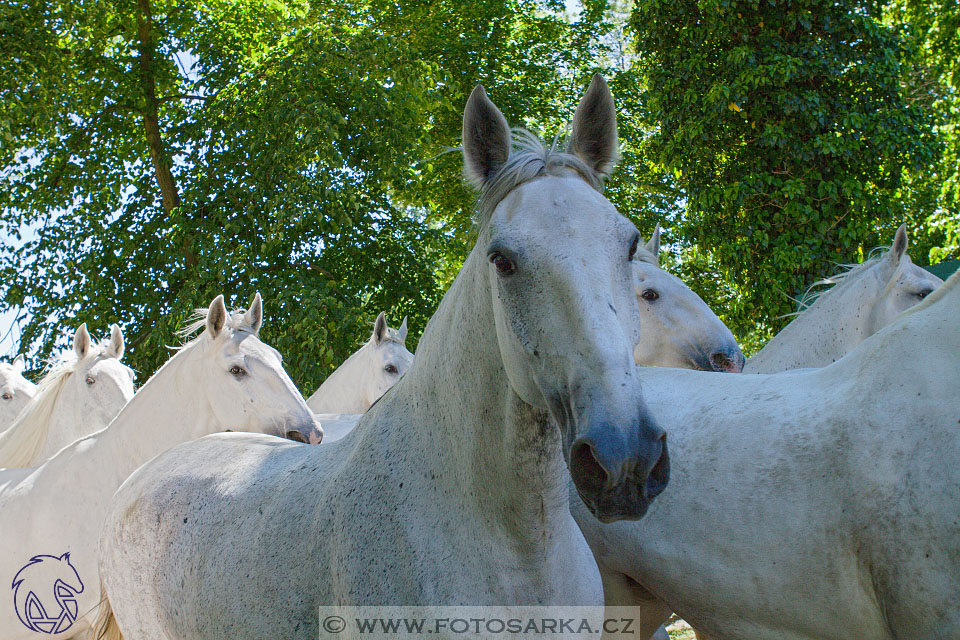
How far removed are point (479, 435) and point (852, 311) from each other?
3.38 metres

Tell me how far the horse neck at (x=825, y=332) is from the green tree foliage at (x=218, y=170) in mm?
6712

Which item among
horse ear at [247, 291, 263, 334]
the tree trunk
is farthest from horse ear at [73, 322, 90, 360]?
the tree trunk

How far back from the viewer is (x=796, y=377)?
10.2 feet

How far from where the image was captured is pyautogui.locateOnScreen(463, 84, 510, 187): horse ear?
204cm

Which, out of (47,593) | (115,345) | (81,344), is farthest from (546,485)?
(115,345)

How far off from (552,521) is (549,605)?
0.20 metres

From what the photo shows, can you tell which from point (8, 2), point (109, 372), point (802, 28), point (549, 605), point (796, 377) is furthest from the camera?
point (8, 2)

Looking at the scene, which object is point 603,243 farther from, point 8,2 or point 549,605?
point 8,2

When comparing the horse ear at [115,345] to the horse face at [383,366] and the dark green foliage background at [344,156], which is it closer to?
the horse face at [383,366]

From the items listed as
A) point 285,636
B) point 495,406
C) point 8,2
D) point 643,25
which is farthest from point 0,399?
point 643,25

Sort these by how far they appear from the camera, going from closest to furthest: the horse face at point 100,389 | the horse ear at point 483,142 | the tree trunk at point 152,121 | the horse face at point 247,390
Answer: the horse ear at point 483,142
the horse face at point 247,390
the horse face at point 100,389
the tree trunk at point 152,121

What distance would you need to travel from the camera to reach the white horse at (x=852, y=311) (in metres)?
4.44

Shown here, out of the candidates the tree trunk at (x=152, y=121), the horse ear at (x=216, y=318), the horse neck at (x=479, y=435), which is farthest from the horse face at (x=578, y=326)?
the tree trunk at (x=152, y=121)

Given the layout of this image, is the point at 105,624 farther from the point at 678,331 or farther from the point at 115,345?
the point at 678,331
